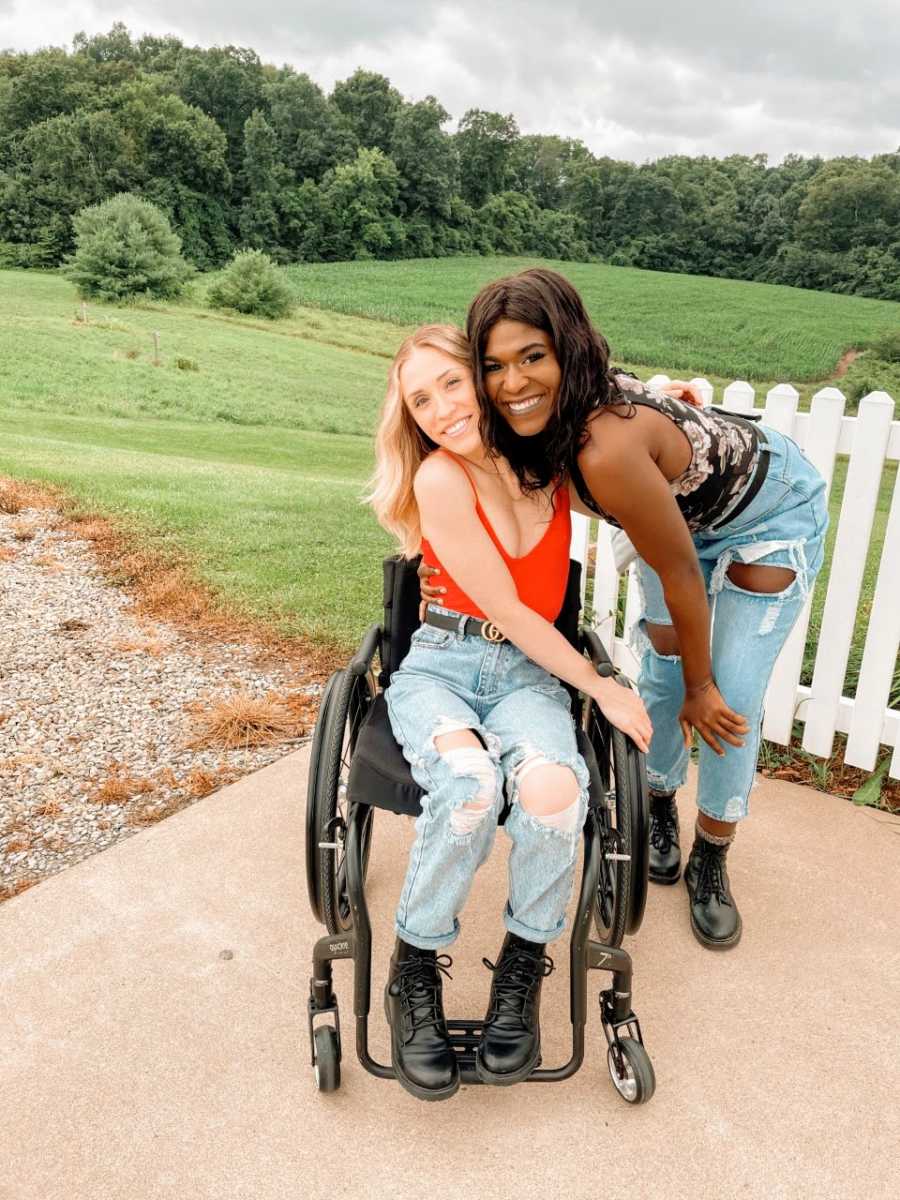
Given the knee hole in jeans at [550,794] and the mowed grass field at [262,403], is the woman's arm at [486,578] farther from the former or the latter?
the mowed grass field at [262,403]

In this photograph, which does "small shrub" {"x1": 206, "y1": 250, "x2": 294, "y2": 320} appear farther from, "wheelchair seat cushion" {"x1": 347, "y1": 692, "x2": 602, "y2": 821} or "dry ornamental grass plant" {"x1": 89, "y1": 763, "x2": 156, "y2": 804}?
"wheelchair seat cushion" {"x1": 347, "y1": 692, "x2": 602, "y2": 821}

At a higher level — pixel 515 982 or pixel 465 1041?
pixel 515 982

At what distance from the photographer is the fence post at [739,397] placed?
239 centimetres

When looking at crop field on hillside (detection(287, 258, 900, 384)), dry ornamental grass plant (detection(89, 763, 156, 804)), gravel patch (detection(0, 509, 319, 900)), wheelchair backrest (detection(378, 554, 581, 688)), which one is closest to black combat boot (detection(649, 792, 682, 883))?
wheelchair backrest (detection(378, 554, 581, 688))

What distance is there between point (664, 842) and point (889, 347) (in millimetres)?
16006

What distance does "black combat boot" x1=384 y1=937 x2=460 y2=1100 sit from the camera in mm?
1372

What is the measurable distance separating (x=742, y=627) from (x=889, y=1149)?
916mm

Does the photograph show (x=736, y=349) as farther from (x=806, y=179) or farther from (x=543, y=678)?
(x=543, y=678)

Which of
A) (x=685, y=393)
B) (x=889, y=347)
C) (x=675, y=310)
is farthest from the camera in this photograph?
(x=675, y=310)

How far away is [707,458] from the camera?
61.0 inches

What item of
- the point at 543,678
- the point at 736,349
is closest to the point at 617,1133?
the point at 543,678

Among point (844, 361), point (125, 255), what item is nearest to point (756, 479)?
point (125, 255)

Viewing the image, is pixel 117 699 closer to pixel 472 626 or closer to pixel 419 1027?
pixel 472 626

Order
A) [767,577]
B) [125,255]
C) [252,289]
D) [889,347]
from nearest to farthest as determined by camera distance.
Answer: [767,577], [125,255], [889,347], [252,289]
